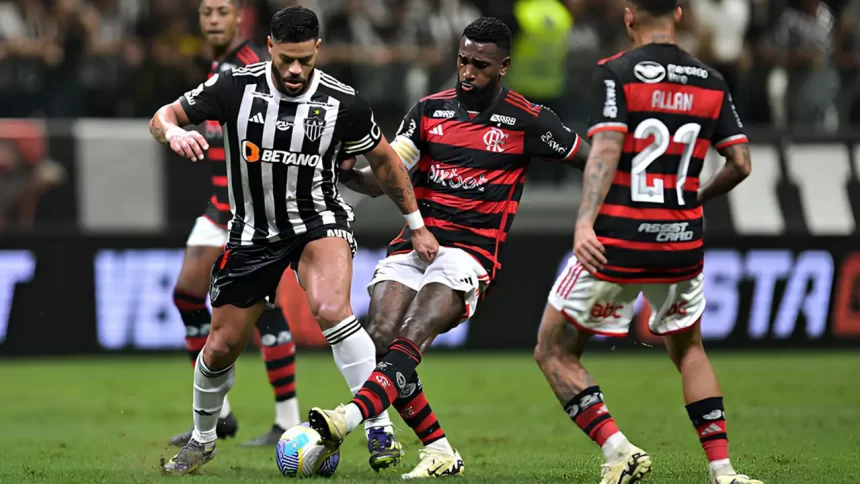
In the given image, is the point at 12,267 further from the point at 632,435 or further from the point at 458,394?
the point at 632,435

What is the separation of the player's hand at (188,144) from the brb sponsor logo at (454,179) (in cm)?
160

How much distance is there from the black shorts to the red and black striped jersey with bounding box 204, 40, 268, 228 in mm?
1873

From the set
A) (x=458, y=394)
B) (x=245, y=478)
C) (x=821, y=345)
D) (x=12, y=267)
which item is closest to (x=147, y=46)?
(x=12, y=267)

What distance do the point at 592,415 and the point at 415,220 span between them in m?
1.53

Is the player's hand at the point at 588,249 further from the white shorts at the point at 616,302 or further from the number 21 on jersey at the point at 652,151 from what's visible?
the number 21 on jersey at the point at 652,151

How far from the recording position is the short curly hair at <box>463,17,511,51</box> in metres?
7.25

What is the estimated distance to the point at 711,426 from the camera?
20.6 feet

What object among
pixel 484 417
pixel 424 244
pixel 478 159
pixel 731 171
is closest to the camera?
pixel 731 171

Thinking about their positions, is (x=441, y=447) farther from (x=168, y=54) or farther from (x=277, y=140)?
(x=168, y=54)

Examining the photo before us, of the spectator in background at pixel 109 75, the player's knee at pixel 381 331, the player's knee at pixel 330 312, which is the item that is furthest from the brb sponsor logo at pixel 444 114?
the spectator in background at pixel 109 75

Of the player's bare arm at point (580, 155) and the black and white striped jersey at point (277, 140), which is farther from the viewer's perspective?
the player's bare arm at point (580, 155)

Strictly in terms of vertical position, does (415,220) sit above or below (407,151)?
below

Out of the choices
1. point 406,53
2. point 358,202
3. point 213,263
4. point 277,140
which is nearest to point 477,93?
point 277,140

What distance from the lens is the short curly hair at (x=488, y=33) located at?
285 inches
